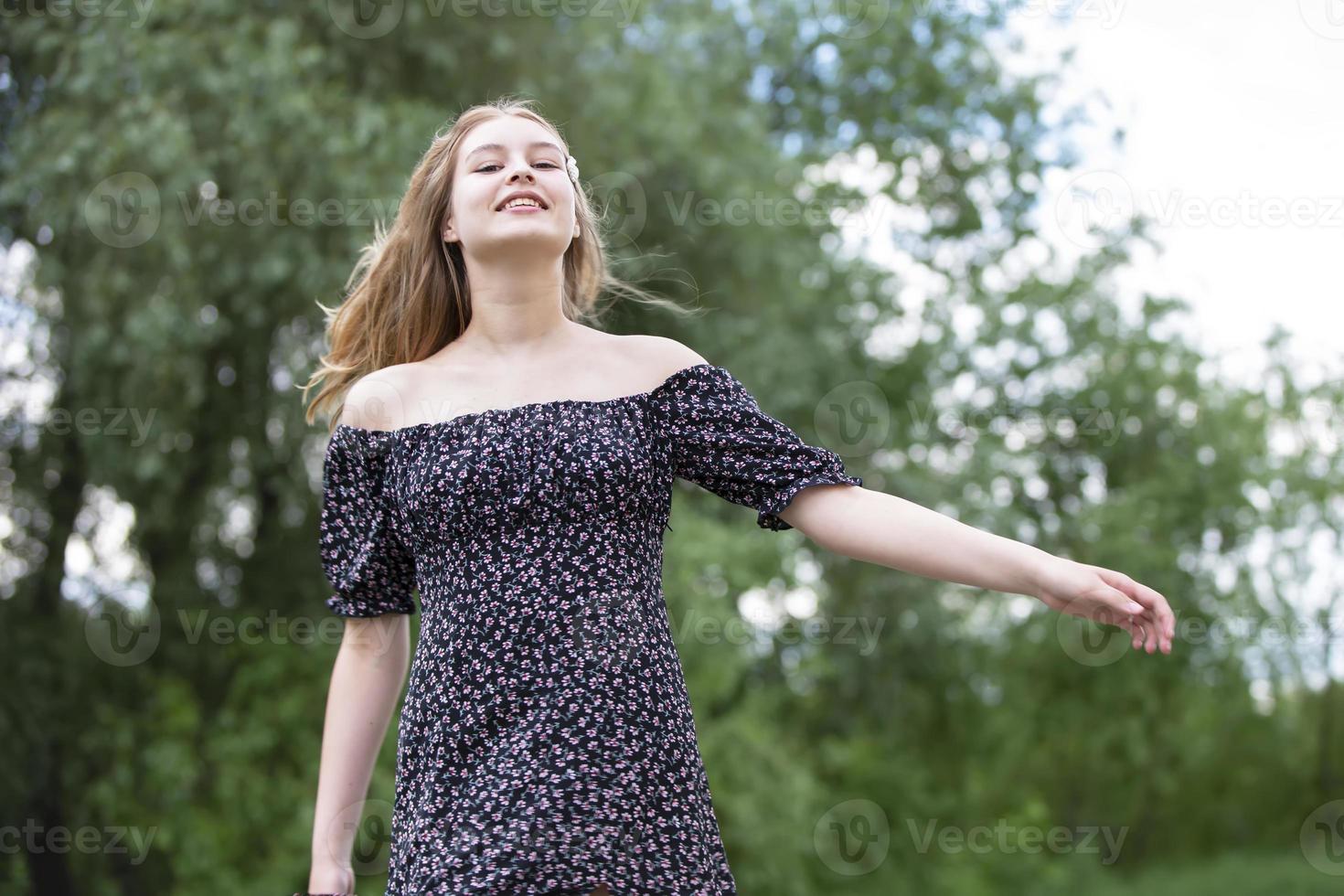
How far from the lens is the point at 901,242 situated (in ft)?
36.5

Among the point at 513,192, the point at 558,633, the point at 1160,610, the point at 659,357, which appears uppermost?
the point at 513,192

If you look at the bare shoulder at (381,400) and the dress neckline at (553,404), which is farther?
the bare shoulder at (381,400)

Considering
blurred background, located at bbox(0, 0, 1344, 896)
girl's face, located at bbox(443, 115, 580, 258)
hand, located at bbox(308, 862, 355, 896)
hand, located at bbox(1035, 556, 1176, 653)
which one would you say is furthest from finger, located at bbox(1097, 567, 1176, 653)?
blurred background, located at bbox(0, 0, 1344, 896)

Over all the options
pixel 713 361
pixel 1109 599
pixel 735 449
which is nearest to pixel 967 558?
pixel 1109 599

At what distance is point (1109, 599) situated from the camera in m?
1.67

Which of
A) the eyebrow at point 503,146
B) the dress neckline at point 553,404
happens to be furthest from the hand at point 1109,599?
the eyebrow at point 503,146

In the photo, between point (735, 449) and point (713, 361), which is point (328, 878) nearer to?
point (735, 449)

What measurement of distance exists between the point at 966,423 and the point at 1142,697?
4.12 meters

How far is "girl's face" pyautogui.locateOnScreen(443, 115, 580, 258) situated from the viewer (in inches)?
80.5

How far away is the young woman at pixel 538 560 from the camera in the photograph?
1775 mm

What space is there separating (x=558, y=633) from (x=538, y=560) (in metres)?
0.11

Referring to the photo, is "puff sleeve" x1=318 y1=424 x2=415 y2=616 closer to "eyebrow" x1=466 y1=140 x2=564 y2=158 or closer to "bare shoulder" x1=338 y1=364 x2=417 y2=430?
"bare shoulder" x1=338 y1=364 x2=417 y2=430

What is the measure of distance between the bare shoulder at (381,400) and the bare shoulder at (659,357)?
1.14ft

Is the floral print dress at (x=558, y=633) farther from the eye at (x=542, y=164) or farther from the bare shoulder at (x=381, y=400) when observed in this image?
the eye at (x=542, y=164)
